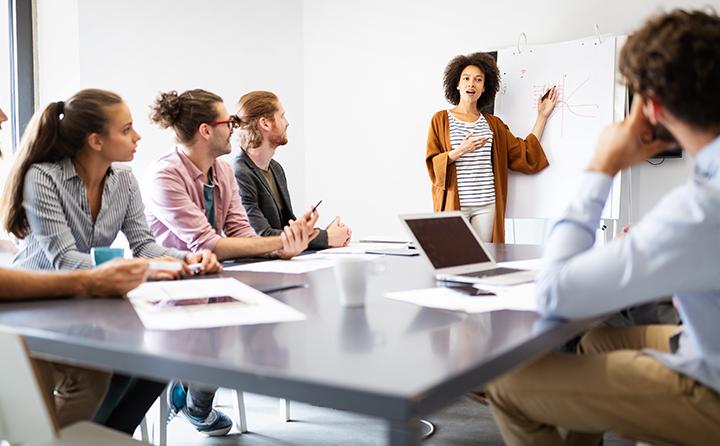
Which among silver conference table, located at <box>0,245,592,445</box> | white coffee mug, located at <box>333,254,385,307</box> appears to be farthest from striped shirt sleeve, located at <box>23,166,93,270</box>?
white coffee mug, located at <box>333,254,385,307</box>

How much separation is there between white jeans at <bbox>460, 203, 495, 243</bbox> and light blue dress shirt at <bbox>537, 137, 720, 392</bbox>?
3067mm

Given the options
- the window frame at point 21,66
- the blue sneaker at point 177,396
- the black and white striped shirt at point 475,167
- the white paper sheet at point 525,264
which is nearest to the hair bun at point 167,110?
the blue sneaker at point 177,396

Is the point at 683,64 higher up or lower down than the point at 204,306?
higher up

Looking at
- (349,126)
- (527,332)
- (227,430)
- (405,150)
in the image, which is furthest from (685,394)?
(349,126)

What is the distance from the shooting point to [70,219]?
2027 mm

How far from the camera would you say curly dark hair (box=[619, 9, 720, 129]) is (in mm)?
1151

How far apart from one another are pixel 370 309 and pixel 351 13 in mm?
4266

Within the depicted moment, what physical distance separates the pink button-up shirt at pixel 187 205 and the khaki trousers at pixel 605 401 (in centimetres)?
135

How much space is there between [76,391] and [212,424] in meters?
1.12

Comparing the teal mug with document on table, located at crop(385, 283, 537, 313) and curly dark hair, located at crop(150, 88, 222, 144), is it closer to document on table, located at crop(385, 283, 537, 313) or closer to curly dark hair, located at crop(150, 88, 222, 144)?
document on table, located at crop(385, 283, 537, 313)

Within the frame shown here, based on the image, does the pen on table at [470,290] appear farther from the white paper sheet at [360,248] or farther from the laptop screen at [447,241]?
the white paper sheet at [360,248]

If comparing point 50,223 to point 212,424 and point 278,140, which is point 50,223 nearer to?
point 212,424

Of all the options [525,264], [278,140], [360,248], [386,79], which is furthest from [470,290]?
[386,79]

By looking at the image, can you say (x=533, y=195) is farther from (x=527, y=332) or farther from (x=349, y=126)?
(x=527, y=332)
